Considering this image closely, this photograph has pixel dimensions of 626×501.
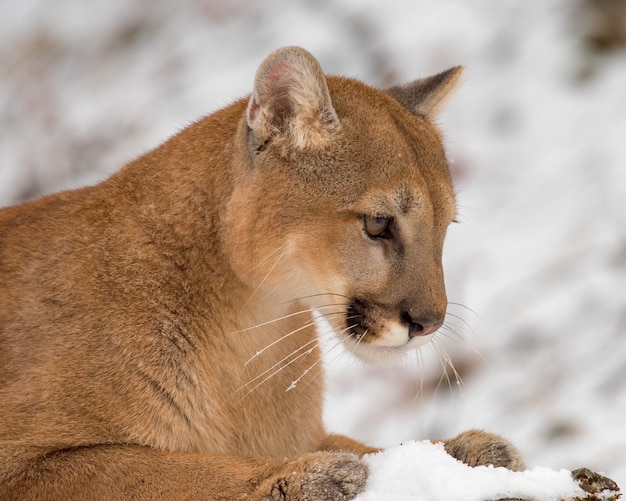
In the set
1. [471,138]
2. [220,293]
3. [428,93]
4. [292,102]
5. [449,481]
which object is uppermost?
[471,138]

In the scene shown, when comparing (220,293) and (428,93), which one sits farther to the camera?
(428,93)

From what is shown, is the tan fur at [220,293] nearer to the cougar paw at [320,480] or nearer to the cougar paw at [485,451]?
the cougar paw at [320,480]

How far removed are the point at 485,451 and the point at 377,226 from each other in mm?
1001

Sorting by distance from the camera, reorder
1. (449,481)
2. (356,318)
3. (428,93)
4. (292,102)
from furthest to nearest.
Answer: (428,93)
(292,102)
(356,318)
(449,481)

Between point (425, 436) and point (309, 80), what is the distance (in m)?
3.16

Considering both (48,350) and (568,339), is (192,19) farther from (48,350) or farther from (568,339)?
(48,350)

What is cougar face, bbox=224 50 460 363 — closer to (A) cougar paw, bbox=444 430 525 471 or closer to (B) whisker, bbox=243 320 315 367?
(B) whisker, bbox=243 320 315 367

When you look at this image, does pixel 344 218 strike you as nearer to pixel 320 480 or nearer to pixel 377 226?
pixel 377 226

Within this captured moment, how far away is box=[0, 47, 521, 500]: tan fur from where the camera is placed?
4102 millimetres

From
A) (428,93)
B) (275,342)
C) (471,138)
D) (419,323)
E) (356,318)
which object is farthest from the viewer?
(471,138)

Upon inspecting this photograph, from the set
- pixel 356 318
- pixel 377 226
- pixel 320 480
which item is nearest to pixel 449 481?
pixel 320 480

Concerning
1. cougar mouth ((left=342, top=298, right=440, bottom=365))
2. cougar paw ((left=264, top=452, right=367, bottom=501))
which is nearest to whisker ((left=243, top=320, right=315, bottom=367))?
cougar mouth ((left=342, top=298, right=440, bottom=365))

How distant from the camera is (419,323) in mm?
4234

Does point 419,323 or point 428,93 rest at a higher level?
point 428,93
